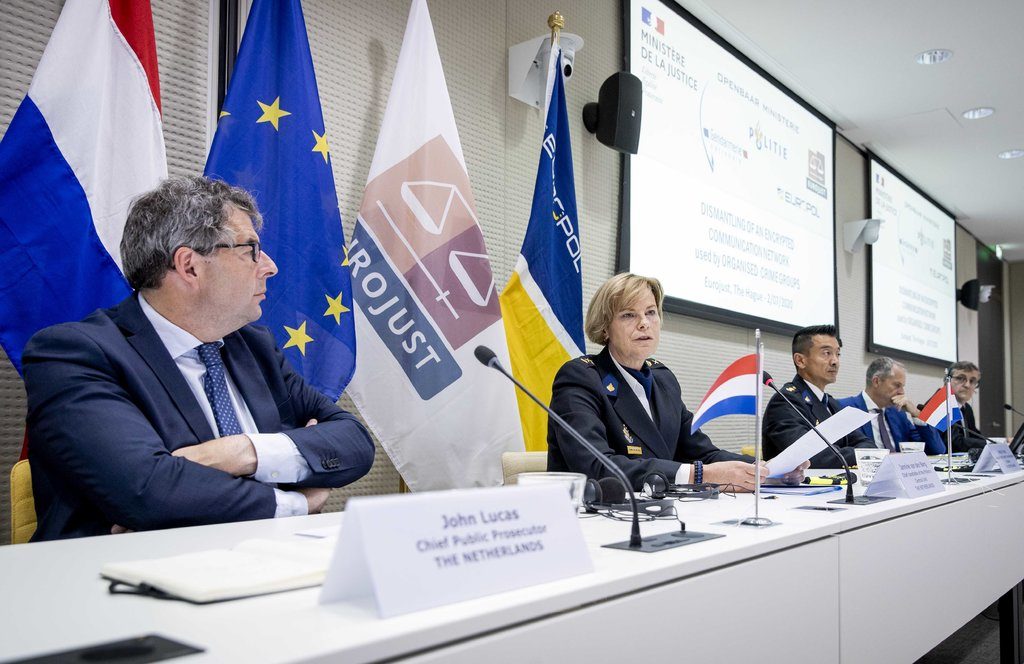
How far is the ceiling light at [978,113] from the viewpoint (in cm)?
546

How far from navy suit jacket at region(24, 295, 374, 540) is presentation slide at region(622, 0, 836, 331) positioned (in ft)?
8.03

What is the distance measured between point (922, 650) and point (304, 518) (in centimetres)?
133

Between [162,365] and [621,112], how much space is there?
2338 millimetres

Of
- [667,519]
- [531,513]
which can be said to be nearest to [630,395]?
[667,519]

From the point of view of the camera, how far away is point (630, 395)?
Answer: 2.34 meters

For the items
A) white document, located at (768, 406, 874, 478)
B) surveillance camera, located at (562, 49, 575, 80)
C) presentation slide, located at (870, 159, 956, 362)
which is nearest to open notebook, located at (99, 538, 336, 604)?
white document, located at (768, 406, 874, 478)

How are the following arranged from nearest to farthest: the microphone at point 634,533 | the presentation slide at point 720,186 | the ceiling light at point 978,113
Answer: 1. the microphone at point 634,533
2. the presentation slide at point 720,186
3. the ceiling light at point 978,113

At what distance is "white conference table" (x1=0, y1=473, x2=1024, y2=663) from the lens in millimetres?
649

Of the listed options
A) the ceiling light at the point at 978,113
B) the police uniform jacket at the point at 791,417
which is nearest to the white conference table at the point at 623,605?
the police uniform jacket at the point at 791,417

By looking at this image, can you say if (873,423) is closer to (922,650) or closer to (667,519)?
(922,650)

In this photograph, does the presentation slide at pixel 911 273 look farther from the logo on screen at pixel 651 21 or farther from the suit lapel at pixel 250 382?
the suit lapel at pixel 250 382

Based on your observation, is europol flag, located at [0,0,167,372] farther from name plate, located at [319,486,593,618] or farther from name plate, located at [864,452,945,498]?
name plate, located at [864,452,945,498]

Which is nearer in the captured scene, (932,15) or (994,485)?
(994,485)

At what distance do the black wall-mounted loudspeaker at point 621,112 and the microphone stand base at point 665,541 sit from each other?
7.74ft
